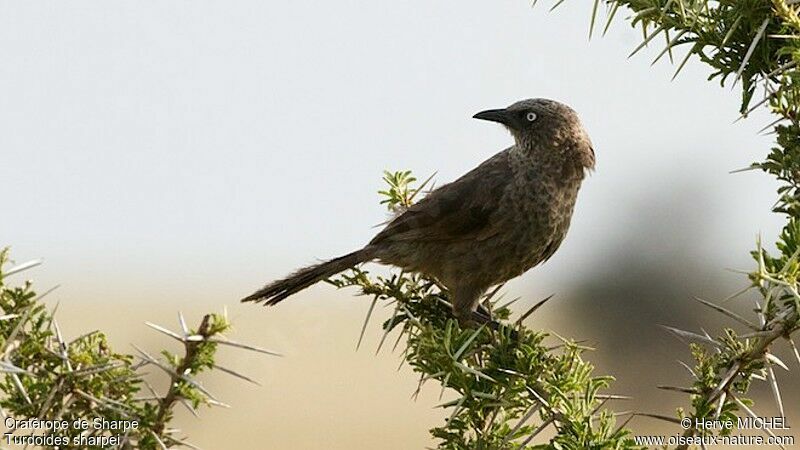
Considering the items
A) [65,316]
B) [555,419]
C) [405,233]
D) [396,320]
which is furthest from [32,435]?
[65,316]

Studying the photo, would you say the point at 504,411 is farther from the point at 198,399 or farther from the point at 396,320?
the point at 198,399

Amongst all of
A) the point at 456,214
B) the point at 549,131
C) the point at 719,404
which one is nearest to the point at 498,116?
the point at 549,131

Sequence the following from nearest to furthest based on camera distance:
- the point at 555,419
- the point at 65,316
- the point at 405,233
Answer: the point at 555,419
the point at 405,233
the point at 65,316

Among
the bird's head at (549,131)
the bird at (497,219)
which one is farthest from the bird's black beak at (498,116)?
the bird at (497,219)

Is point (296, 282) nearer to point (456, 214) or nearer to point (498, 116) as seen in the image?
point (456, 214)

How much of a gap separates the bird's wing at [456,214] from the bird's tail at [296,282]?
0.36m

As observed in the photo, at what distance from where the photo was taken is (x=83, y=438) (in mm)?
2768

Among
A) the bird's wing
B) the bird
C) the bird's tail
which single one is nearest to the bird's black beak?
the bird

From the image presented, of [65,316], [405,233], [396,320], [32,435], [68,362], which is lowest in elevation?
[32,435]

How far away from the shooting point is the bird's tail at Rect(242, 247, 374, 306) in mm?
5379

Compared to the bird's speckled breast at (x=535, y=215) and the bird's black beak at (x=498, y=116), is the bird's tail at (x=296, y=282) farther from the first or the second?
the bird's black beak at (x=498, y=116)

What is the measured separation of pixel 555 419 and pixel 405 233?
259 cm

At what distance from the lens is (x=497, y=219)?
19.3 ft

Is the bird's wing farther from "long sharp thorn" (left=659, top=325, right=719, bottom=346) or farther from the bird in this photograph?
"long sharp thorn" (left=659, top=325, right=719, bottom=346)
